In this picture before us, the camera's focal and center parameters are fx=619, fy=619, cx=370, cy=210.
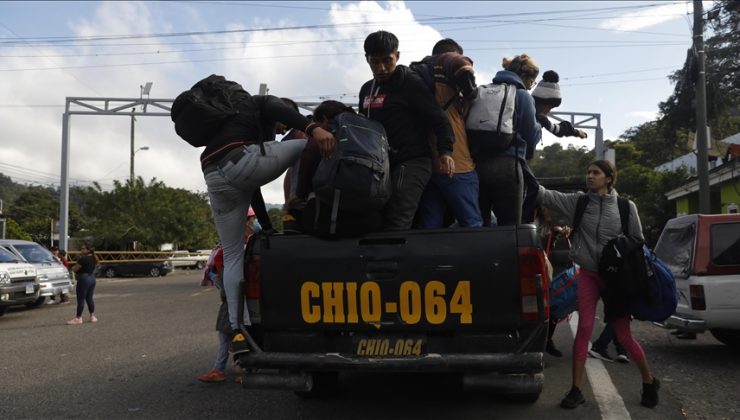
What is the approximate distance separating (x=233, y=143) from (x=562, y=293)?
11.1 feet

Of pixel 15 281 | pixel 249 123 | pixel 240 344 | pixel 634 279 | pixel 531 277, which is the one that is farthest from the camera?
pixel 15 281

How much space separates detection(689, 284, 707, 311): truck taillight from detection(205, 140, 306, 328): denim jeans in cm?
475

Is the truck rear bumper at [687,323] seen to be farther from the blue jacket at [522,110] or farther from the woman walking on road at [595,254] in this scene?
the blue jacket at [522,110]

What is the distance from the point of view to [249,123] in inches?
171

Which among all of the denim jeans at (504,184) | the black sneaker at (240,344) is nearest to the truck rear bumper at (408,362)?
the black sneaker at (240,344)

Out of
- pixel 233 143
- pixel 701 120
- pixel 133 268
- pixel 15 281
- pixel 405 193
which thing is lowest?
pixel 133 268

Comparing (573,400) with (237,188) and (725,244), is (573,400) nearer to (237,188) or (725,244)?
(237,188)

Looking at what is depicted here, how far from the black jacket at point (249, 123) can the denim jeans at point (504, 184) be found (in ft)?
4.25

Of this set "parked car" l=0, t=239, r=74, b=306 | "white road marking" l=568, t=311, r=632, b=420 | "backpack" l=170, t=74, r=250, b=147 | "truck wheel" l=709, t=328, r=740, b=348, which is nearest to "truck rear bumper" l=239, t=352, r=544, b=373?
"white road marking" l=568, t=311, r=632, b=420

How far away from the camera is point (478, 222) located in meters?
4.20

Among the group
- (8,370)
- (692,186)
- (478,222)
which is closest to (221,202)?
(478,222)

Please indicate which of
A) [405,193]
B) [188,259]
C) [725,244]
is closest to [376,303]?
[405,193]

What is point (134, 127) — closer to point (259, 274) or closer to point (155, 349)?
point (155, 349)

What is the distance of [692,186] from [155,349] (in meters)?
24.1
